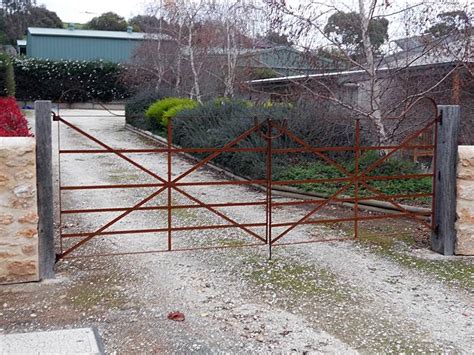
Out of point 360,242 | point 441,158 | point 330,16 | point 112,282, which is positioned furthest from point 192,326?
point 330,16

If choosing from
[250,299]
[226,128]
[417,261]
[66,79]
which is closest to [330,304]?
[250,299]

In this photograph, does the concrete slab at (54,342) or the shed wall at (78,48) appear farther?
the shed wall at (78,48)

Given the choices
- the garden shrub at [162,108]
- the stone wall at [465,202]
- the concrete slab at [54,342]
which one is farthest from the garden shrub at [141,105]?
the concrete slab at [54,342]

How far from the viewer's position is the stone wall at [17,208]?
561 centimetres

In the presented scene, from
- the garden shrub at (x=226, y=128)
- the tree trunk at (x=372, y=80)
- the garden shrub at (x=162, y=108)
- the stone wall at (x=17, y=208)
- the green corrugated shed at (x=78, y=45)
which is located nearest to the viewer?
the stone wall at (x=17, y=208)

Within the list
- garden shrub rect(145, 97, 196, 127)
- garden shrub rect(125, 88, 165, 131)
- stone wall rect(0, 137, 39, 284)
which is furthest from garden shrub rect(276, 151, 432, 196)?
garden shrub rect(125, 88, 165, 131)

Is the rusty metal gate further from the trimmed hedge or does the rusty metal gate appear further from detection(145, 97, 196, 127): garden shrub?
the trimmed hedge

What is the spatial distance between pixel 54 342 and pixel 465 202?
15.4 feet

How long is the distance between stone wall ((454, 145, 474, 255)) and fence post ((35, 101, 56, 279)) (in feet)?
14.3

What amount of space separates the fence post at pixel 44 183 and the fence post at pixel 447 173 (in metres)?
4.22

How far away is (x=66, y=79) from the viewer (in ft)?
112

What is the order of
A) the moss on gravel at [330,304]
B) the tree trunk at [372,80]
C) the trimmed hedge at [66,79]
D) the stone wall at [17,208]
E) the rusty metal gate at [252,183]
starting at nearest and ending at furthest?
the moss on gravel at [330,304], the stone wall at [17,208], the rusty metal gate at [252,183], the tree trunk at [372,80], the trimmed hedge at [66,79]

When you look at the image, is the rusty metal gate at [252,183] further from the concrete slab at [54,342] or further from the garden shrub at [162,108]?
the garden shrub at [162,108]

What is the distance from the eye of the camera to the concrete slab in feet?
14.3
